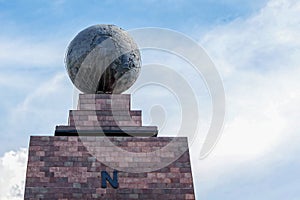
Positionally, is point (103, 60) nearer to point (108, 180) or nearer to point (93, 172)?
point (93, 172)

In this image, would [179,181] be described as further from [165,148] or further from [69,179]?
[69,179]

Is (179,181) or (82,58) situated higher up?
(82,58)

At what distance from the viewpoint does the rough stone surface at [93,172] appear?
877 centimetres

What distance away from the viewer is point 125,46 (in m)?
10.2

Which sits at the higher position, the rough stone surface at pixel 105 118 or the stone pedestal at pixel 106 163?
the rough stone surface at pixel 105 118

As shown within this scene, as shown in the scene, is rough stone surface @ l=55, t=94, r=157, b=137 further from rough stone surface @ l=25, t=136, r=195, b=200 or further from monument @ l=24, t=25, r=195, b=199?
rough stone surface @ l=25, t=136, r=195, b=200

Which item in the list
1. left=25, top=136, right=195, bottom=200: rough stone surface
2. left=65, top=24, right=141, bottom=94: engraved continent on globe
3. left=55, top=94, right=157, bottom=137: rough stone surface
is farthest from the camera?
left=65, top=24, right=141, bottom=94: engraved continent on globe

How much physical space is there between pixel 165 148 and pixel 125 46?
7.43 ft

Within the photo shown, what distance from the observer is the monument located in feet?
29.1

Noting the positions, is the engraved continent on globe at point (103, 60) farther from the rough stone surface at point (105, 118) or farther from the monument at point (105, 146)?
the rough stone surface at point (105, 118)

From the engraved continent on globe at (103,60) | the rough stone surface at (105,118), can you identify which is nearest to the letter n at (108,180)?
the rough stone surface at (105,118)

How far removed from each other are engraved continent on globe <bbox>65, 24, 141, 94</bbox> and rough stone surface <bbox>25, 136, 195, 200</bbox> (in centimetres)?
143

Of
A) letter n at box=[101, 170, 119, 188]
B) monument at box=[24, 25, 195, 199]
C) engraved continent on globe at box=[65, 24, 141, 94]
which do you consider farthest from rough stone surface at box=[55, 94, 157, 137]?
letter n at box=[101, 170, 119, 188]

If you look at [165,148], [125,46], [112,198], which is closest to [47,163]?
[112,198]
